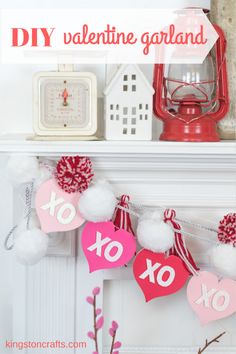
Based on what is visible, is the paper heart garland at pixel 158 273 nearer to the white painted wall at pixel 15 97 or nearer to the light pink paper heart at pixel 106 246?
the light pink paper heart at pixel 106 246

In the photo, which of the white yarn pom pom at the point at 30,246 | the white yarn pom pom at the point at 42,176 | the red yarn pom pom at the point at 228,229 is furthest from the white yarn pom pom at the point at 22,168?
the red yarn pom pom at the point at 228,229

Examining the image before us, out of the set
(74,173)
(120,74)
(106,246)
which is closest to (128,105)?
(120,74)

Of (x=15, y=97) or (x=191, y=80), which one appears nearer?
(x=191, y=80)

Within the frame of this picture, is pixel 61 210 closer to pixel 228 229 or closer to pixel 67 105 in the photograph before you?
pixel 67 105

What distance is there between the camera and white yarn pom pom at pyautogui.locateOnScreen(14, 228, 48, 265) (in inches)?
51.6

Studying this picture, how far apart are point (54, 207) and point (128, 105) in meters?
0.28

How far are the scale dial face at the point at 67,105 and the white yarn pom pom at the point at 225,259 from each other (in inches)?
15.0

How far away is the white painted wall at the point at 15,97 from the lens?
4.86 feet

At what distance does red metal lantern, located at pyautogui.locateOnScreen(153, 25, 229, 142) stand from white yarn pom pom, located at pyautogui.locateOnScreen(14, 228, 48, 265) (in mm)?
357

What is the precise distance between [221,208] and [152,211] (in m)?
0.17

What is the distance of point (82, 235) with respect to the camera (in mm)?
1365

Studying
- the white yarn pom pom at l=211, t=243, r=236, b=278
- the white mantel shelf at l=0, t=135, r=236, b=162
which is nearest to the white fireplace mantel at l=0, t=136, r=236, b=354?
the white mantel shelf at l=0, t=135, r=236, b=162

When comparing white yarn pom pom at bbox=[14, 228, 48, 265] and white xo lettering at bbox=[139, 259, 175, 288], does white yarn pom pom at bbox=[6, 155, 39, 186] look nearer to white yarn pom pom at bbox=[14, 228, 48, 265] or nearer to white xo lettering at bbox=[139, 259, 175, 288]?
white yarn pom pom at bbox=[14, 228, 48, 265]

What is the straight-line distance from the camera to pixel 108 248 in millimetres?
1354
